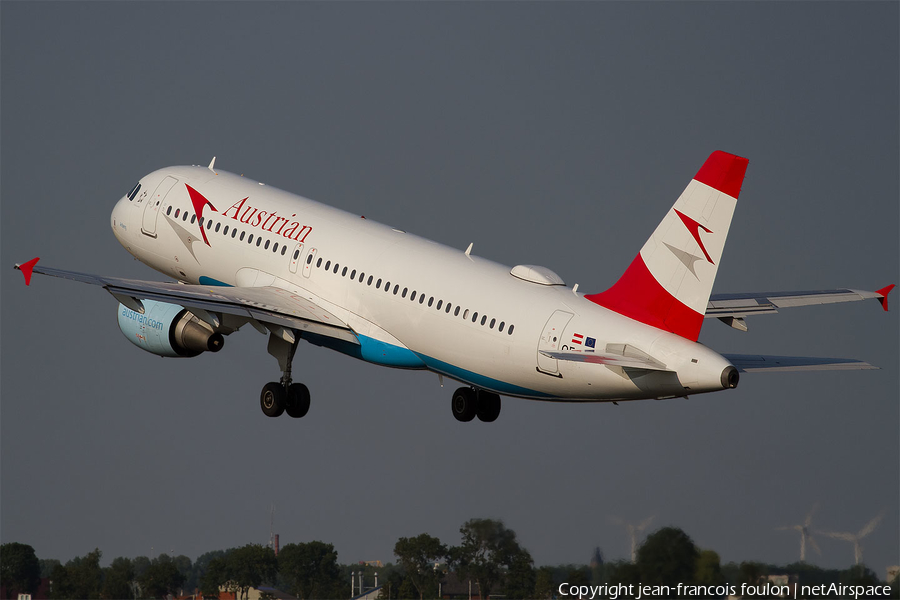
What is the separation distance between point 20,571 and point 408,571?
23.3 m

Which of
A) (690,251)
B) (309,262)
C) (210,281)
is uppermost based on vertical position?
(309,262)

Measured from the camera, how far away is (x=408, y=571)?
58.6m

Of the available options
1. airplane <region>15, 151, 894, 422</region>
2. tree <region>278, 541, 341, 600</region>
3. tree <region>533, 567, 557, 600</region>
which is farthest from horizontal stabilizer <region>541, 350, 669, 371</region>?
tree <region>278, 541, 341, 600</region>

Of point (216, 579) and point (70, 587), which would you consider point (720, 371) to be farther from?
point (70, 587)

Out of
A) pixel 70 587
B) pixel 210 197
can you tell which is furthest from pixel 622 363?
pixel 70 587

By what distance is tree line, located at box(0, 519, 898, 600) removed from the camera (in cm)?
4191

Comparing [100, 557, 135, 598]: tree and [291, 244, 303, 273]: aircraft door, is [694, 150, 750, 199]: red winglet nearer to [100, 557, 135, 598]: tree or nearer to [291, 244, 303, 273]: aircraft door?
[291, 244, 303, 273]: aircraft door

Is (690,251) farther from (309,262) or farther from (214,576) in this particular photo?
(214,576)

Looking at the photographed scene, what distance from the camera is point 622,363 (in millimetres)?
38656

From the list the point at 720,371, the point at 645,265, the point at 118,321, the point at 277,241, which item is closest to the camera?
the point at 720,371

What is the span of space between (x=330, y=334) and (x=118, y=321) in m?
9.74

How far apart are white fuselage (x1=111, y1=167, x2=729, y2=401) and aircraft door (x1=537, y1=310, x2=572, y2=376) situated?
4cm

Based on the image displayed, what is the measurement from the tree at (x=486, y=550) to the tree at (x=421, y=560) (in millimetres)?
4574

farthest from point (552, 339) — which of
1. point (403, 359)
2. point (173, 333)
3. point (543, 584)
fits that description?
point (173, 333)
